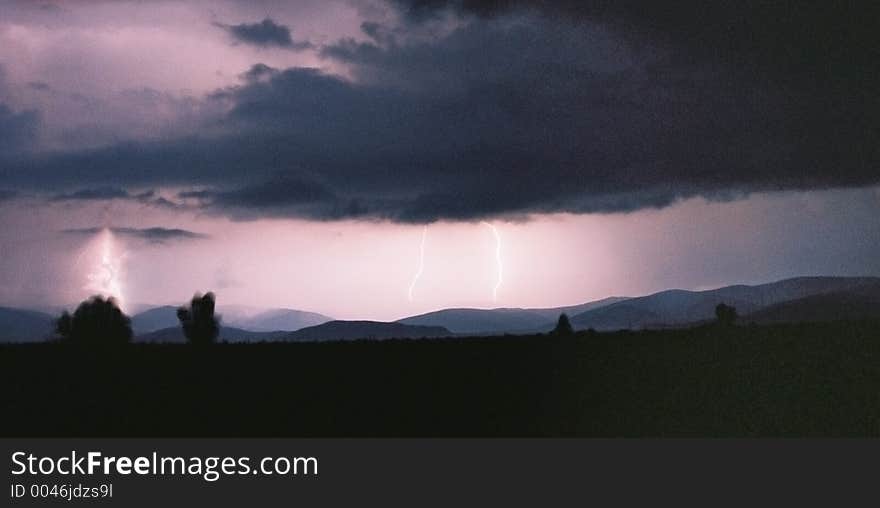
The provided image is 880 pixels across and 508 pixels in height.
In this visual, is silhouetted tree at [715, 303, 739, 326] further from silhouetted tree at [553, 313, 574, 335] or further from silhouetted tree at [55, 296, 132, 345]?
silhouetted tree at [55, 296, 132, 345]

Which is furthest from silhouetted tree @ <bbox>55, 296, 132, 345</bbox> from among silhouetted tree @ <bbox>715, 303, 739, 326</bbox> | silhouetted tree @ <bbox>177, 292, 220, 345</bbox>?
silhouetted tree @ <bbox>715, 303, 739, 326</bbox>

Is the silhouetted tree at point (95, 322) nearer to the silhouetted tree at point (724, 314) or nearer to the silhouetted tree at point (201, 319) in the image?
the silhouetted tree at point (201, 319)

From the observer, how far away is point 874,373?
→ 4253cm

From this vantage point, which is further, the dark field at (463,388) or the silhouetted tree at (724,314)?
the silhouetted tree at (724,314)

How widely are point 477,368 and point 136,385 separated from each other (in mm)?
16424

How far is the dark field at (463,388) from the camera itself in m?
35.5

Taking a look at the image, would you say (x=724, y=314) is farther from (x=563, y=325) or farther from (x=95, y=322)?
(x=95, y=322)

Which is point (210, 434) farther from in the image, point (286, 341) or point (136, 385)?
point (286, 341)

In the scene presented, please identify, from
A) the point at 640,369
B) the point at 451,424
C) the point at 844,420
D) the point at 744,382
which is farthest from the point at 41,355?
the point at 844,420

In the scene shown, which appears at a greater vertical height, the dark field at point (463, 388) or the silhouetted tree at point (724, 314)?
the silhouetted tree at point (724, 314)

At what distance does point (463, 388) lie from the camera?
141 feet

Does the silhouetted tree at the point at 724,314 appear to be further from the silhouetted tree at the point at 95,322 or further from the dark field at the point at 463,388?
the silhouetted tree at the point at 95,322

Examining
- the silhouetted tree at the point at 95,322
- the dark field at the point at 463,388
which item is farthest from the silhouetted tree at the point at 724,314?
the silhouetted tree at the point at 95,322

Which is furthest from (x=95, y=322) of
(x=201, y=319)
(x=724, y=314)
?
(x=724, y=314)
